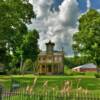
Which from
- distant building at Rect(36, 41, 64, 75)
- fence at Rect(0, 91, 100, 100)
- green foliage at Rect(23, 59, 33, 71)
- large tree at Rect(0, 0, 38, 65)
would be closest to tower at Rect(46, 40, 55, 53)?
distant building at Rect(36, 41, 64, 75)

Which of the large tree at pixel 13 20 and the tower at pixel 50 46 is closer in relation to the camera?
the large tree at pixel 13 20

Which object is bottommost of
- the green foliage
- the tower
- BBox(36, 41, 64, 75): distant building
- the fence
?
the fence

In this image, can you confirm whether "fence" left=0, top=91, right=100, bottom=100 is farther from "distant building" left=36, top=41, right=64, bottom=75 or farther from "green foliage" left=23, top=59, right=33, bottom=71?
"distant building" left=36, top=41, right=64, bottom=75

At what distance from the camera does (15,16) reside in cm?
6675

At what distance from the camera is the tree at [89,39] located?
92.6 m

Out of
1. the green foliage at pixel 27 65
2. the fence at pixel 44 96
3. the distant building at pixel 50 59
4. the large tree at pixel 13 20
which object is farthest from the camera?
the distant building at pixel 50 59

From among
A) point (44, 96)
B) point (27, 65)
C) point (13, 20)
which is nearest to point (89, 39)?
point (27, 65)

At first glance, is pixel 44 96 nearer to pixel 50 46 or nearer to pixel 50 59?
pixel 50 46

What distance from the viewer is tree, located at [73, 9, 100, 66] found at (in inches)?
3647

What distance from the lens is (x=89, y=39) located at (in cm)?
9425

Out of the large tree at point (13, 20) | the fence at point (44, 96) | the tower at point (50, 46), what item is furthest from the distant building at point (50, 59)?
the fence at point (44, 96)

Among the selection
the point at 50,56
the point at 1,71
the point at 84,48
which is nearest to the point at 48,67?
the point at 50,56

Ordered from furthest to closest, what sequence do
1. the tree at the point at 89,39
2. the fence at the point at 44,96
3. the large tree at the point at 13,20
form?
the tree at the point at 89,39, the large tree at the point at 13,20, the fence at the point at 44,96

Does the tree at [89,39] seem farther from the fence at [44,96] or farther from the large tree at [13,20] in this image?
the fence at [44,96]
